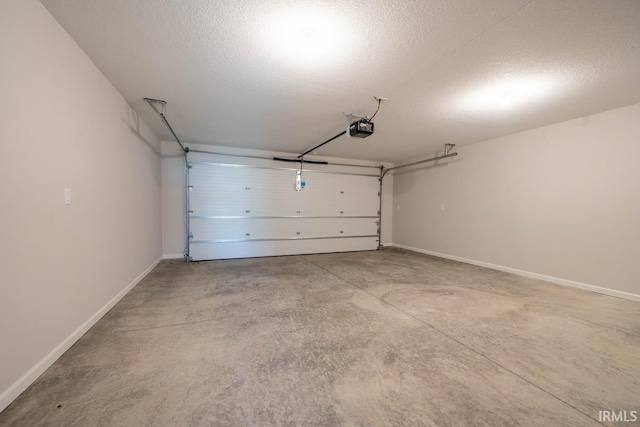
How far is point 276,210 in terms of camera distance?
593cm

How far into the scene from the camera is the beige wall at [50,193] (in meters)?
1.38

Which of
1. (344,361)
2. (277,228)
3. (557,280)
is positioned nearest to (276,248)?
(277,228)

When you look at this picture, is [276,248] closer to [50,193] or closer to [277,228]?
[277,228]

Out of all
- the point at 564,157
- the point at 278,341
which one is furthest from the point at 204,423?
the point at 564,157

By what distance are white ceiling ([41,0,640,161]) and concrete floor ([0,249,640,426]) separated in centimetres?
252

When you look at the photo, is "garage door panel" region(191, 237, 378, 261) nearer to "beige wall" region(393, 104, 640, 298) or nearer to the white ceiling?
"beige wall" region(393, 104, 640, 298)

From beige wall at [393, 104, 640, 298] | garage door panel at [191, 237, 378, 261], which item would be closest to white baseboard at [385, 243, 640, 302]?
beige wall at [393, 104, 640, 298]

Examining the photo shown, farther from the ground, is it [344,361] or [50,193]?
[50,193]

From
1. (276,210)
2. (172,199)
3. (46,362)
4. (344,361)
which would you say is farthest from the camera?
(276,210)

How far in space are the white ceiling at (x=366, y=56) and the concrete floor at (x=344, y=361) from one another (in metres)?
2.52

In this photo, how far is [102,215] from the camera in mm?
2463

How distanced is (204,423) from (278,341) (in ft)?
2.78

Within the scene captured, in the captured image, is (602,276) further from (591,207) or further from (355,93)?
(355,93)

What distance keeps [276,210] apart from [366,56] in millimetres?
4282
